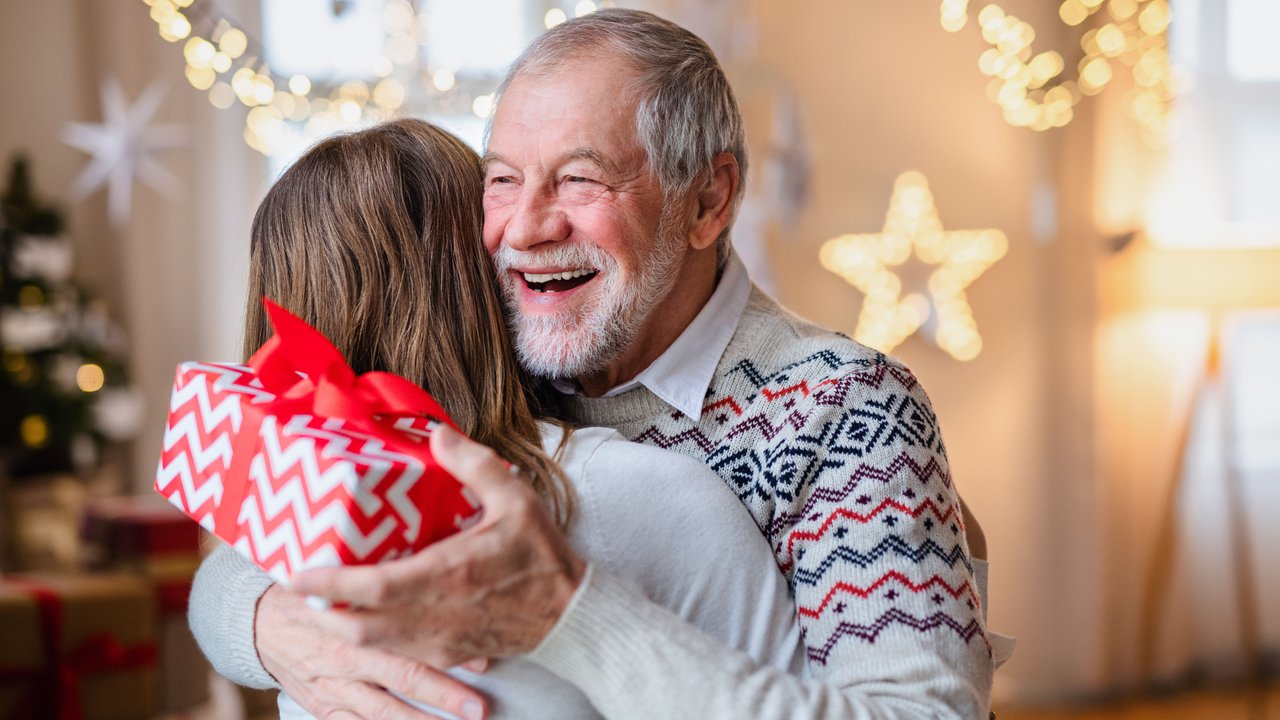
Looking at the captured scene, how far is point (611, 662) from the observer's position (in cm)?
100

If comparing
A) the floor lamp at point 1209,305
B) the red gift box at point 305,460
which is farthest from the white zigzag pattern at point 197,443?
the floor lamp at point 1209,305

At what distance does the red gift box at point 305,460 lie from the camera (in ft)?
2.97

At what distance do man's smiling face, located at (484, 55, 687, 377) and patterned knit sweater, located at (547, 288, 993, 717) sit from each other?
0.11 meters

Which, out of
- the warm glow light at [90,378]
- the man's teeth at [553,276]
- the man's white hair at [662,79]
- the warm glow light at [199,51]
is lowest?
the warm glow light at [90,378]

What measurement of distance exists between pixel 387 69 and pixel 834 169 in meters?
1.76

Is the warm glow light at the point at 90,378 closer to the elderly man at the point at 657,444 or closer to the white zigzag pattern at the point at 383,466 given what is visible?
the elderly man at the point at 657,444

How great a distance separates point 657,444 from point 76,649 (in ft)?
8.06

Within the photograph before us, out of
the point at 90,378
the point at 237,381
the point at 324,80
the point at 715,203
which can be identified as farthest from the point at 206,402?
the point at 90,378

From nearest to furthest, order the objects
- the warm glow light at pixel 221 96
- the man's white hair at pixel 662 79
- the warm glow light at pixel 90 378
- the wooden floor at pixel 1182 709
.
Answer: the man's white hair at pixel 662 79 → the wooden floor at pixel 1182 709 → the warm glow light at pixel 90 378 → the warm glow light at pixel 221 96

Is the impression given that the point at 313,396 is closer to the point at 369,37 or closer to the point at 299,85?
the point at 299,85

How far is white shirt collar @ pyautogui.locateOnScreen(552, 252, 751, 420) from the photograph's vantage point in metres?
1.45

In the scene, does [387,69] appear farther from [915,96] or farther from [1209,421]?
[1209,421]

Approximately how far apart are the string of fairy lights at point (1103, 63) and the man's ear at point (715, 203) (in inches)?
109

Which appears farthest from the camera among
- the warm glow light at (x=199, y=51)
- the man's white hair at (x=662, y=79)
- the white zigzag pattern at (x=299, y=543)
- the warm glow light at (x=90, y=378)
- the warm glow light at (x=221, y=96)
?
the warm glow light at (x=221, y=96)
